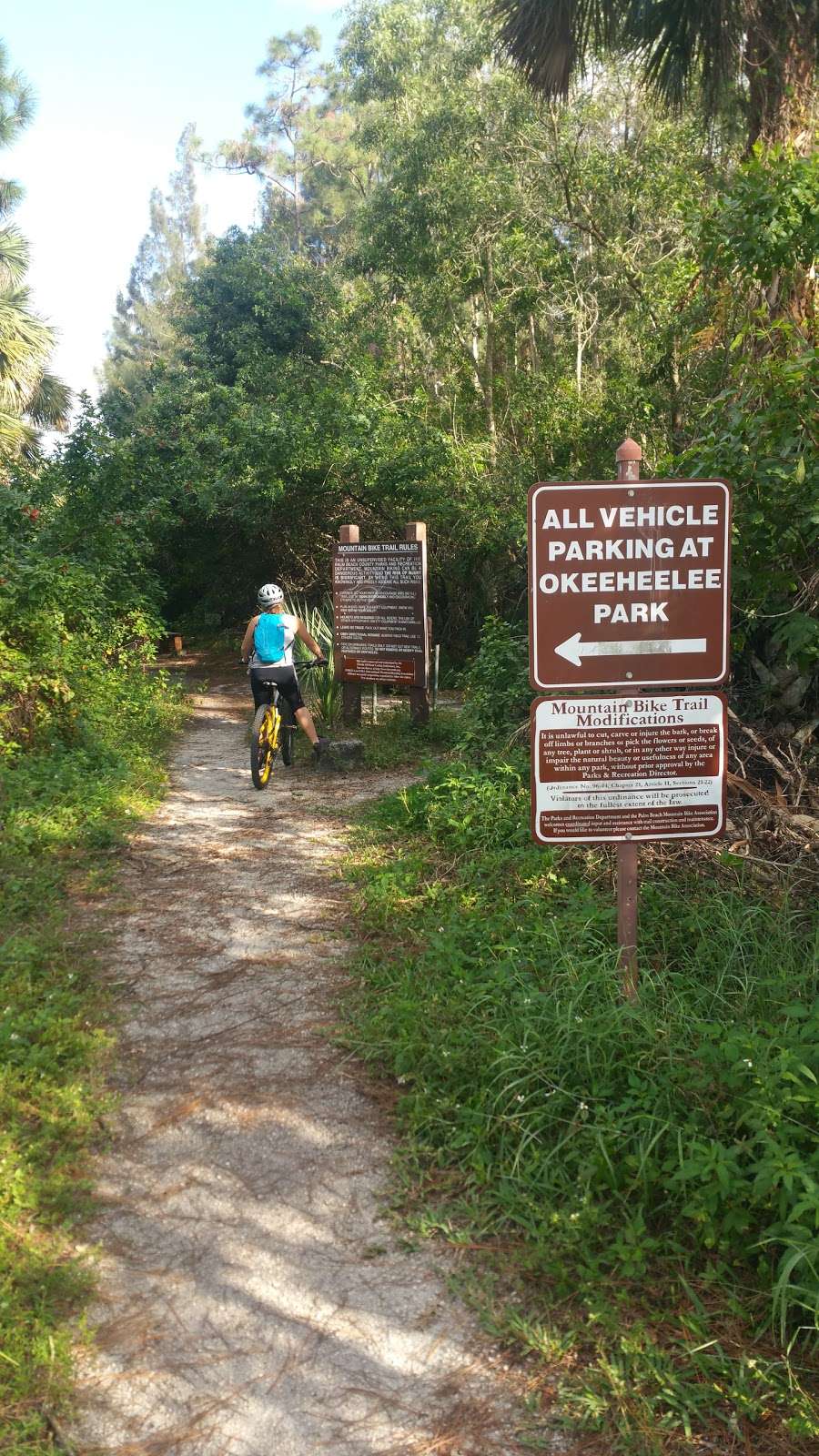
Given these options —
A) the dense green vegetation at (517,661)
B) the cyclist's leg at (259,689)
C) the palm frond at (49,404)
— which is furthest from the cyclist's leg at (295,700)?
the palm frond at (49,404)

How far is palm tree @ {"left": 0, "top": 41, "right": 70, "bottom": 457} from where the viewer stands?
2183 cm

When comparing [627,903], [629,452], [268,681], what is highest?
[629,452]

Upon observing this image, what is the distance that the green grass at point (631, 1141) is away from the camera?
8.49 ft

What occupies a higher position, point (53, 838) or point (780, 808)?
point (780, 808)

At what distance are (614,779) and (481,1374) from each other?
2.00 meters

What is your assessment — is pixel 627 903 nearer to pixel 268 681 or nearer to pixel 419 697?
pixel 268 681

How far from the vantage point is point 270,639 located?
841 cm

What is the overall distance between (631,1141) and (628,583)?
1.87 metres

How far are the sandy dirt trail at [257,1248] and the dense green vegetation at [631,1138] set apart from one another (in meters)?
0.17

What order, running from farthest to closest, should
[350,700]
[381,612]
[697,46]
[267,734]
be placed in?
[350,700]
[381,612]
[267,734]
[697,46]

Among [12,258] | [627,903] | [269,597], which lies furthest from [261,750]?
[12,258]

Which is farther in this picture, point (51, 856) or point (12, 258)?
point (12, 258)

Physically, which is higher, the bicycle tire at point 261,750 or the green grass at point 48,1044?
the bicycle tire at point 261,750

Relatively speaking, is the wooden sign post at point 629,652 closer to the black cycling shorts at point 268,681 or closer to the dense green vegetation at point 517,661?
the dense green vegetation at point 517,661
